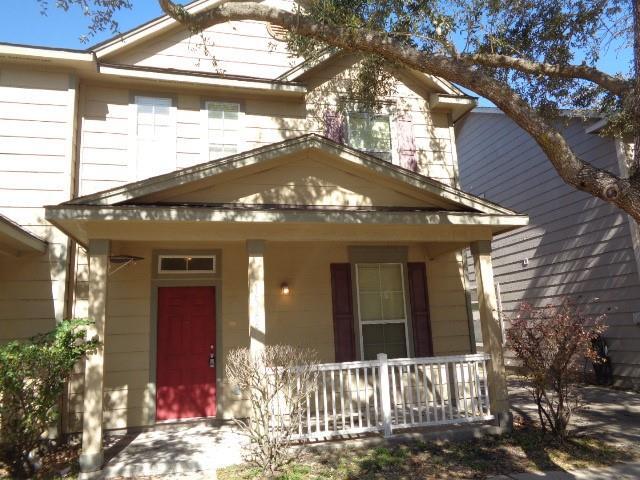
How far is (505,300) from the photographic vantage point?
1270 cm

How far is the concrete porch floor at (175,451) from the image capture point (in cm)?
526

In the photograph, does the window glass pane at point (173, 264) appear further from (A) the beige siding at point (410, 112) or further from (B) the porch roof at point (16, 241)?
(A) the beige siding at point (410, 112)

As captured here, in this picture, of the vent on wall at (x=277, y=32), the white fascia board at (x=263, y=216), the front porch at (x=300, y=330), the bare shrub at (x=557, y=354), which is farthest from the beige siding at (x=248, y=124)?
the bare shrub at (x=557, y=354)

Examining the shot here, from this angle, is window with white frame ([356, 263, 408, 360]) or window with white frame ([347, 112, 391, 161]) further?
Result: window with white frame ([347, 112, 391, 161])

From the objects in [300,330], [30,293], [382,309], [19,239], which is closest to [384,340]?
[382,309]

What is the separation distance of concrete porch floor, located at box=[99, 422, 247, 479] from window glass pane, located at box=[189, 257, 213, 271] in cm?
238

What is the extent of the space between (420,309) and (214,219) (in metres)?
4.14

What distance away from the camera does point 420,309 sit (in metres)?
8.21

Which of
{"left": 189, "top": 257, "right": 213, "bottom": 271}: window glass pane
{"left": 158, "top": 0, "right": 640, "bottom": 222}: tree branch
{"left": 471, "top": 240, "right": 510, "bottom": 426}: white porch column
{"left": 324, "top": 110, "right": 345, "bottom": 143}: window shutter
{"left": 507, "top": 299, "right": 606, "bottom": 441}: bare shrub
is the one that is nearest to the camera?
{"left": 158, "top": 0, "right": 640, "bottom": 222}: tree branch

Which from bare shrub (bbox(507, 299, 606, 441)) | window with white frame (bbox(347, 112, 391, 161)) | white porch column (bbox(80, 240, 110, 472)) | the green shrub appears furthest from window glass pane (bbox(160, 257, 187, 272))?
bare shrub (bbox(507, 299, 606, 441))

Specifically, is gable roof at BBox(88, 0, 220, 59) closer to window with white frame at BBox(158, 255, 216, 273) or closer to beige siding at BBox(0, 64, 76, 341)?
beige siding at BBox(0, 64, 76, 341)

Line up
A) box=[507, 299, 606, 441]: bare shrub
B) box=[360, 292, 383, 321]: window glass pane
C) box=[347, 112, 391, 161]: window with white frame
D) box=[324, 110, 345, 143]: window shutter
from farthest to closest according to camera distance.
A: box=[347, 112, 391, 161]: window with white frame
box=[324, 110, 345, 143]: window shutter
box=[360, 292, 383, 321]: window glass pane
box=[507, 299, 606, 441]: bare shrub

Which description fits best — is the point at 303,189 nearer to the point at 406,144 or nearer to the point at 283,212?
the point at 283,212

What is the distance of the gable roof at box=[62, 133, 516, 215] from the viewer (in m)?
5.75
